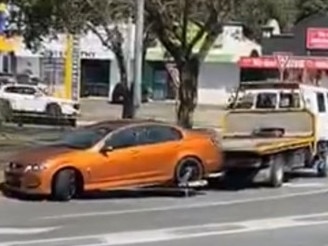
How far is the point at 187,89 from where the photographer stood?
3200 centimetres

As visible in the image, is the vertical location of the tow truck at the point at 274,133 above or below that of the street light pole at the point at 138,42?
below

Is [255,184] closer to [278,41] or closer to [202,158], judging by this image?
[202,158]

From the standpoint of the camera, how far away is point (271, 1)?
3062 cm

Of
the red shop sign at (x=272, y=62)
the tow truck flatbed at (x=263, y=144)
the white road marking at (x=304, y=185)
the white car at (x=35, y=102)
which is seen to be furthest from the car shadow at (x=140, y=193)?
the red shop sign at (x=272, y=62)

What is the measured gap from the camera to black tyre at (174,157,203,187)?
23125 millimetres

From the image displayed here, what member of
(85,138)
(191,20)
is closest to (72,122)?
(191,20)

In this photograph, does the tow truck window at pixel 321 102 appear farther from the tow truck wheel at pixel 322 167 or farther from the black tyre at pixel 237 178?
the black tyre at pixel 237 178

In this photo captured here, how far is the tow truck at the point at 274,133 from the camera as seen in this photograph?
24.2 metres

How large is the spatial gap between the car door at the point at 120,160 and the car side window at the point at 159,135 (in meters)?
0.25

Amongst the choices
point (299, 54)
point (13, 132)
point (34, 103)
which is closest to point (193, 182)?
point (13, 132)

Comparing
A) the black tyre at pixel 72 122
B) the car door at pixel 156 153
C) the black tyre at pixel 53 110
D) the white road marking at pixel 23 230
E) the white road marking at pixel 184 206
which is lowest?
the white road marking at pixel 184 206

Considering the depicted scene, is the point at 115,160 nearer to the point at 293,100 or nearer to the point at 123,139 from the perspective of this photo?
the point at 123,139

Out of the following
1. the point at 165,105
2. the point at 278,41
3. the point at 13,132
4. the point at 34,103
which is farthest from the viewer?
the point at 278,41

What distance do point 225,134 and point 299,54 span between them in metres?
45.0
